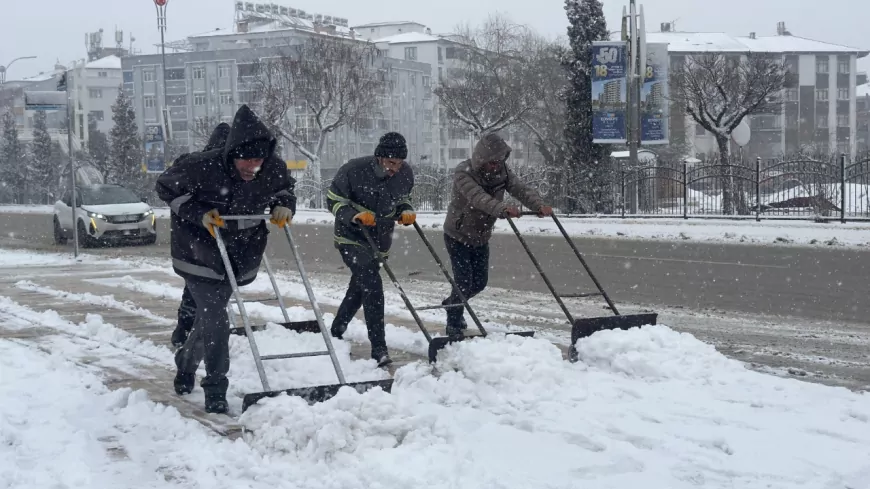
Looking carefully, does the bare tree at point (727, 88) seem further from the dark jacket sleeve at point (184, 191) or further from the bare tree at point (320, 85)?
the dark jacket sleeve at point (184, 191)

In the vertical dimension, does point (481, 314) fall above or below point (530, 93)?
below

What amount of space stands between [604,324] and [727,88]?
34841 mm

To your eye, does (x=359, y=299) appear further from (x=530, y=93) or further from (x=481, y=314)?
(x=530, y=93)

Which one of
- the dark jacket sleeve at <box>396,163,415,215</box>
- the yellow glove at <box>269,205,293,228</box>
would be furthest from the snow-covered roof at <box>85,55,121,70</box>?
the yellow glove at <box>269,205,293,228</box>

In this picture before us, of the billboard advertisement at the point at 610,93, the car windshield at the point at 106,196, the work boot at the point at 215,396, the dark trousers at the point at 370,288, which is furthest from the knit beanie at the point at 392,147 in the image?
the billboard advertisement at the point at 610,93

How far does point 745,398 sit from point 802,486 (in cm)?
145

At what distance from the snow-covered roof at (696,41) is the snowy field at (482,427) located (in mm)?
80796

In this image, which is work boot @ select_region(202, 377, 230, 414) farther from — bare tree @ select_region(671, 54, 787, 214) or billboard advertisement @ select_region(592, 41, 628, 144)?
bare tree @ select_region(671, 54, 787, 214)

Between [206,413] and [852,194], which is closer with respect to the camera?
[206,413]

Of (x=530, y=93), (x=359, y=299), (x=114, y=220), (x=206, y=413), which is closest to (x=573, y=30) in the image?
(x=530, y=93)

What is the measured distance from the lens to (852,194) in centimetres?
2188

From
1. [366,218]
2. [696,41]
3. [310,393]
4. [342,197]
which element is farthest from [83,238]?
[696,41]

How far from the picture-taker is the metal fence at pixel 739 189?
2194 centimetres

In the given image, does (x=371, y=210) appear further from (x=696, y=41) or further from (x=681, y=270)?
(x=696, y=41)
